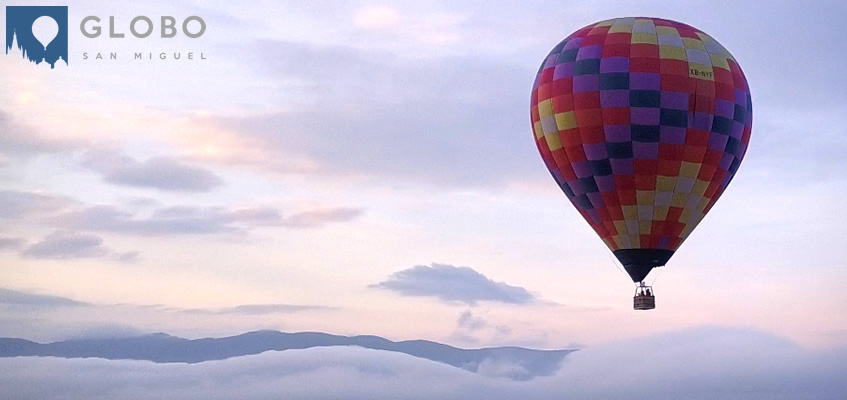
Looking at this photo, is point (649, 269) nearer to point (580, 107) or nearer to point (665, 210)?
point (665, 210)

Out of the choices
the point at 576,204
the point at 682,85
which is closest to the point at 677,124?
the point at 682,85

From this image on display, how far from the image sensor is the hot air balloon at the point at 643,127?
2253 inches

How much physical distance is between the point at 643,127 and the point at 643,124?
11 centimetres

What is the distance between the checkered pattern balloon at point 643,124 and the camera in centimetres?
5722

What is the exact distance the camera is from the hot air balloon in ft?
188

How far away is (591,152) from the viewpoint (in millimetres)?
57875

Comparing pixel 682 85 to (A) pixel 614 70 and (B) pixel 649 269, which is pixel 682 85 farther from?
(B) pixel 649 269

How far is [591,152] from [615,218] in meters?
2.62

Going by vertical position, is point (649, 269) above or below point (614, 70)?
below

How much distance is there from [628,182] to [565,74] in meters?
4.44

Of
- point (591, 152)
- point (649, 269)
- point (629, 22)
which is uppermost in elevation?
point (629, 22)

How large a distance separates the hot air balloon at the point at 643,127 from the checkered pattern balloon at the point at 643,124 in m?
0.04

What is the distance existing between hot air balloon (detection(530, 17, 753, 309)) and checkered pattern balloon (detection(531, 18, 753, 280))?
35mm

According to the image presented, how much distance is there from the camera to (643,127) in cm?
5716
